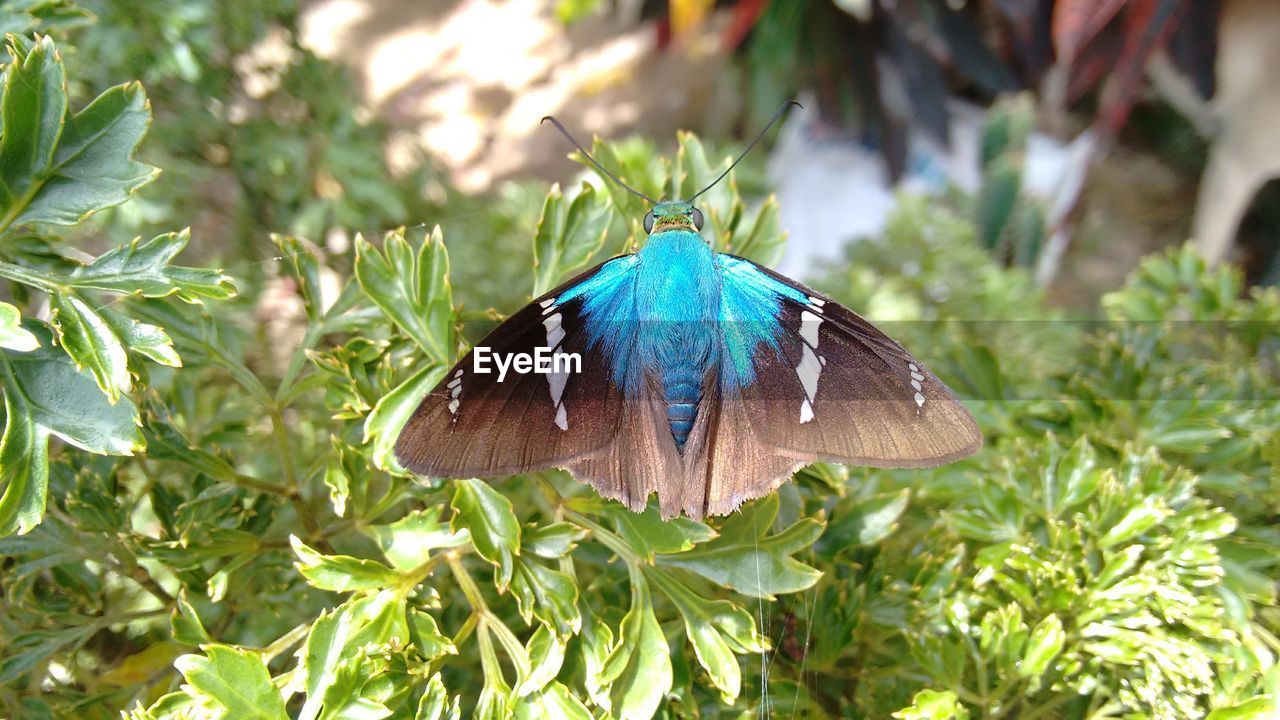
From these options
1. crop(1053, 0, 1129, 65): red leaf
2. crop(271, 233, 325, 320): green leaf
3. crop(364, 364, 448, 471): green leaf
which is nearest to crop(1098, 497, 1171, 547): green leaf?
crop(364, 364, 448, 471): green leaf

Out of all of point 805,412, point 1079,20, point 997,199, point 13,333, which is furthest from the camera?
point 997,199

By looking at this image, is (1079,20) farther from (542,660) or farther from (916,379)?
(542,660)

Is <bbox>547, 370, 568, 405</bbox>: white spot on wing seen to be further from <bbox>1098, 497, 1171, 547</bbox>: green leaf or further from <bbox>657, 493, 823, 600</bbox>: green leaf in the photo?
<bbox>1098, 497, 1171, 547</bbox>: green leaf

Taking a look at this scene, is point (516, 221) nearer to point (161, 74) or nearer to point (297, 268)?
point (161, 74)

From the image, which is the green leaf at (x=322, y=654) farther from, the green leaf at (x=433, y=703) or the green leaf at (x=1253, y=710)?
the green leaf at (x=1253, y=710)

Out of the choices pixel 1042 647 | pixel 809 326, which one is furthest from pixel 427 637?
pixel 1042 647

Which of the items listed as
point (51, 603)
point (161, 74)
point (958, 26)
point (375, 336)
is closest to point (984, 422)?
point (375, 336)
